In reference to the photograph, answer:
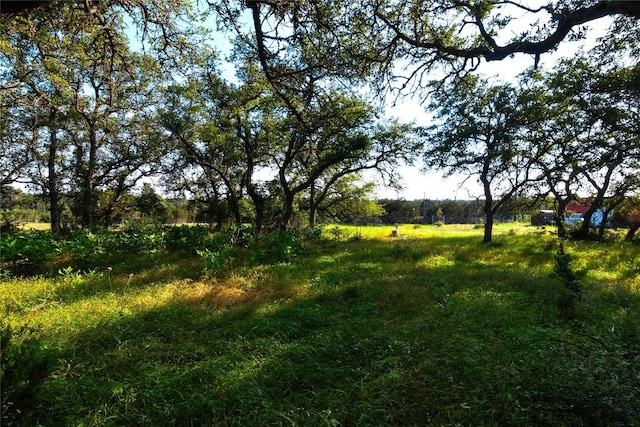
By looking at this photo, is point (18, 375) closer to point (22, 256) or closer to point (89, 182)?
point (22, 256)

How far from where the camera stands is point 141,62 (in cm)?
584

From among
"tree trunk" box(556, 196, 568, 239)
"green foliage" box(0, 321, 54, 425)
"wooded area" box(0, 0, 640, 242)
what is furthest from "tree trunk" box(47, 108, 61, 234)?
"tree trunk" box(556, 196, 568, 239)

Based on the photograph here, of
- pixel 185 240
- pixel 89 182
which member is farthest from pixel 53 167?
pixel 185 240

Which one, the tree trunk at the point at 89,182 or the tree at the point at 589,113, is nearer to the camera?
the tree at the point at 589,113

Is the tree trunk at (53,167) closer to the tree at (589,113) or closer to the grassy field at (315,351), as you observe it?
the grassy field at (315,351)

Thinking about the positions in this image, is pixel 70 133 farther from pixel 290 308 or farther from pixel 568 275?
pixel 568 275

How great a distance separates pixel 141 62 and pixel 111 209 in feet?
61.0

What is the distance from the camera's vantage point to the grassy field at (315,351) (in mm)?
2676

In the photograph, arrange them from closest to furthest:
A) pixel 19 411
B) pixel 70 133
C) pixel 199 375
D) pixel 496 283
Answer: pixel 19 411 < pixel 199 375 < pixel 496 283 < pixel 70 133

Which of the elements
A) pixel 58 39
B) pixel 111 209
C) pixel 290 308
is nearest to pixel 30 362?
pixel 290 308

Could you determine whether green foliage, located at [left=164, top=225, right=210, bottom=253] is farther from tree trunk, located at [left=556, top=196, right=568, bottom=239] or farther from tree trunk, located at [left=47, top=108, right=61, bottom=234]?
tree trunk, located at [left=556, top=196, right=568, bottom=239]

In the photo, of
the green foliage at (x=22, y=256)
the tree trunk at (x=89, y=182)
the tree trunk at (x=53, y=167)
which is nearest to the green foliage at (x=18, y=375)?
the green foliage at (x=22, y=256)

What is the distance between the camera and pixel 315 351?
12.7 feet

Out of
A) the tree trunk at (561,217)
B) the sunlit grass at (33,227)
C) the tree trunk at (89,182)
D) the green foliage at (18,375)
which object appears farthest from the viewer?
Result: the tree trunk at (561,217)
